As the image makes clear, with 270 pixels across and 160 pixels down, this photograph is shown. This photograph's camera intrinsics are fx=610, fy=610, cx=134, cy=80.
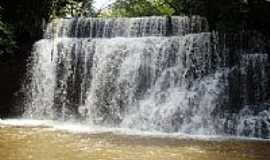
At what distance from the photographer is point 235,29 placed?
1791cm

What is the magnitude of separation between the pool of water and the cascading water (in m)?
1.97

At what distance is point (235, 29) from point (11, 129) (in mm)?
7213

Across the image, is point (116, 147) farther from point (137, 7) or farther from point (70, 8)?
point (137, 7)

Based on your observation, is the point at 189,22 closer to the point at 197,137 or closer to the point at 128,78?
the point at 128,78

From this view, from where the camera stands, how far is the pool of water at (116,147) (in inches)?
431

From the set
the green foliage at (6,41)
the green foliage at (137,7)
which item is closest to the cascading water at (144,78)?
the green foliage at (6,41)

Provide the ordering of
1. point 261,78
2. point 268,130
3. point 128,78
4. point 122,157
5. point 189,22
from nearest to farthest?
point 122,157, point 268,130, point 261,78, point 128,78, point 189,22

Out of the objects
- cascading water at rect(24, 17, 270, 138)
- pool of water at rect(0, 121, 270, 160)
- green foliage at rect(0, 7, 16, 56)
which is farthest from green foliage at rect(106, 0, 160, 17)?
pool of water at rect(0, 121, 270, 160)

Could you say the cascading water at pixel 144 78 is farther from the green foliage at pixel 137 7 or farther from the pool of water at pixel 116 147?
the green foliage at pixel 137 7

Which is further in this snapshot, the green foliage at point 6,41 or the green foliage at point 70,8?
the green foliage at point 70,8

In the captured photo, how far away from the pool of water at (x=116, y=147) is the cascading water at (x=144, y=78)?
1966mm


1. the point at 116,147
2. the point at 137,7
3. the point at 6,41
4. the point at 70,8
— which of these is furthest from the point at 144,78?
the point at 137,7

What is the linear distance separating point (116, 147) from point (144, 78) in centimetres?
586

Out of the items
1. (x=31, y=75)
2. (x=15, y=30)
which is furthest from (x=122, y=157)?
(x=15, y=30)
